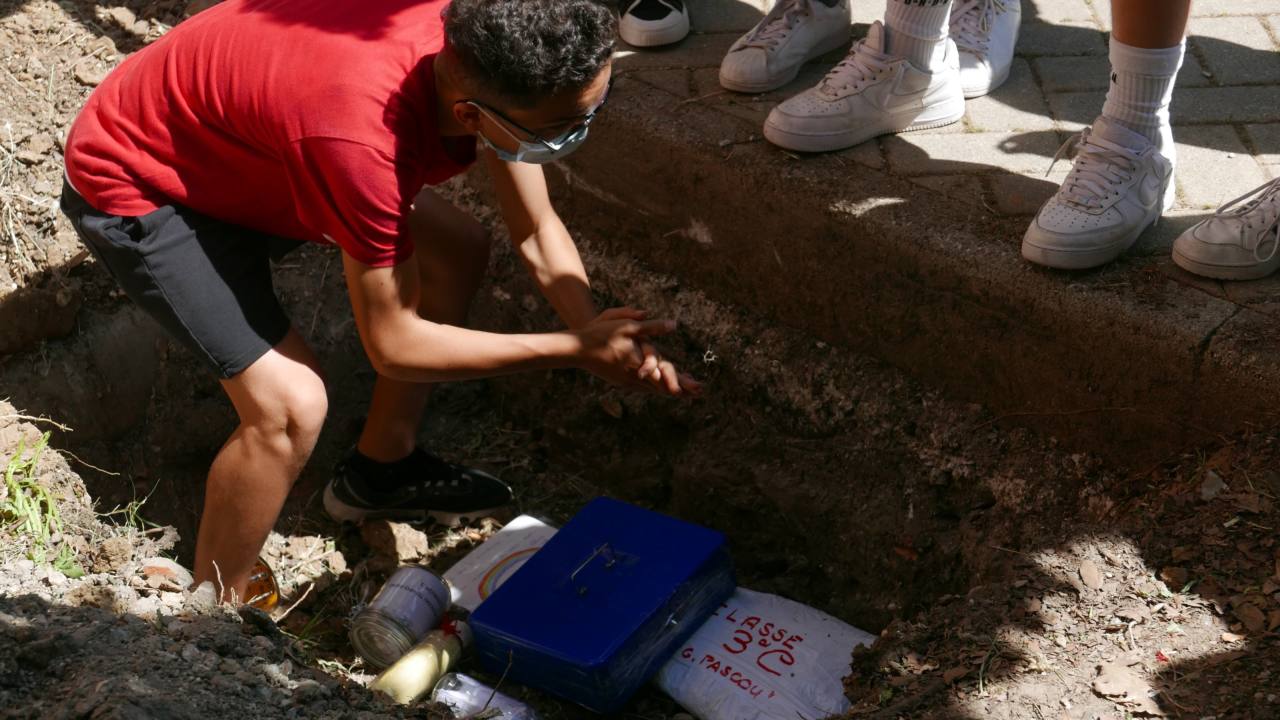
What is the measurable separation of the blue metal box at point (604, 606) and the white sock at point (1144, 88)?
1.36 meters

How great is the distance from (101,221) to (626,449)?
5.18 feet

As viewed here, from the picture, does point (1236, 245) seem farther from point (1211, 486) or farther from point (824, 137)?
point (824, 137)

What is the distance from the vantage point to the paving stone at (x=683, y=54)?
3.67m

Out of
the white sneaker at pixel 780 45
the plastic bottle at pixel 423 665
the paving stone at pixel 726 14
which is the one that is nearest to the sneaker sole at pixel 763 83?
the white sneaker at pixel 780 45

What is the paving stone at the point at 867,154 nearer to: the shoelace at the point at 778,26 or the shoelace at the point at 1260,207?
the shoelace at the point at 778,26

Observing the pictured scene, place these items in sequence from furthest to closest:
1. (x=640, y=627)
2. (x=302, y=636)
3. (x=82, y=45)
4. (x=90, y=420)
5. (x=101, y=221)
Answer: (x=82, y=45) < (x=90, y=420) < (x=302, y=636) < (x=640, y=627) < (x=101, y=221)

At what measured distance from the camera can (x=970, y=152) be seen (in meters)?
3.20

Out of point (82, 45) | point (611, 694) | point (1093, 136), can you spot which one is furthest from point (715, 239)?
point (82, 45)

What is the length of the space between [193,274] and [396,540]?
111 cm

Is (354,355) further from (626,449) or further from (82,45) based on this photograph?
(82,45)

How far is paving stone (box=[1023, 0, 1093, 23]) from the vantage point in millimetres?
3840

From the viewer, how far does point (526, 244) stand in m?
2.91

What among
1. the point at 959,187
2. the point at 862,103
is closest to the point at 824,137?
the point at 862,103

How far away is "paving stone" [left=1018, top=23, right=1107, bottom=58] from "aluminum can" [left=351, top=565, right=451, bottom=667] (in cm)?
234
